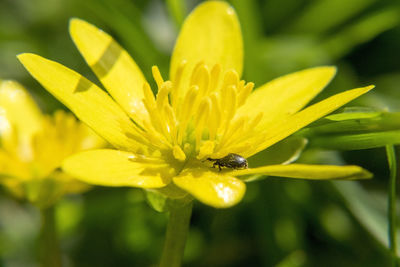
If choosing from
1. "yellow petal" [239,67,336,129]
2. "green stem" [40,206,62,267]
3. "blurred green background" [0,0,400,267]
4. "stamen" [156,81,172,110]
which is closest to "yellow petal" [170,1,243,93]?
"yellow petal" [239,67,336,129]

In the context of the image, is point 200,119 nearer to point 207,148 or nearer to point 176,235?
point 207,148

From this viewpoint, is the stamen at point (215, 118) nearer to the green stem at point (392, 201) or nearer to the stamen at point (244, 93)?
the stamen at point (244, 93)

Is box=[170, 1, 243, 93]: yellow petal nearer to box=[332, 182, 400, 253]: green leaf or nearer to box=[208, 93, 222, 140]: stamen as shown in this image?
box=[208, 93, 222, 140]: stamen

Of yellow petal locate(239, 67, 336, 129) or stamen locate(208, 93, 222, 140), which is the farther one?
yellow petal locate(239, 67, 336, 129)

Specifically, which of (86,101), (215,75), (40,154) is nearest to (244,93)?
(215,75)

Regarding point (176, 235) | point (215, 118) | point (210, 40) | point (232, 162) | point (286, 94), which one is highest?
point (210, 40)

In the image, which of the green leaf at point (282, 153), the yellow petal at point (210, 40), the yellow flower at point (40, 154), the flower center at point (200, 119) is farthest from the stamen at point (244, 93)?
Answer: the yellow flower at point (40, 154)
